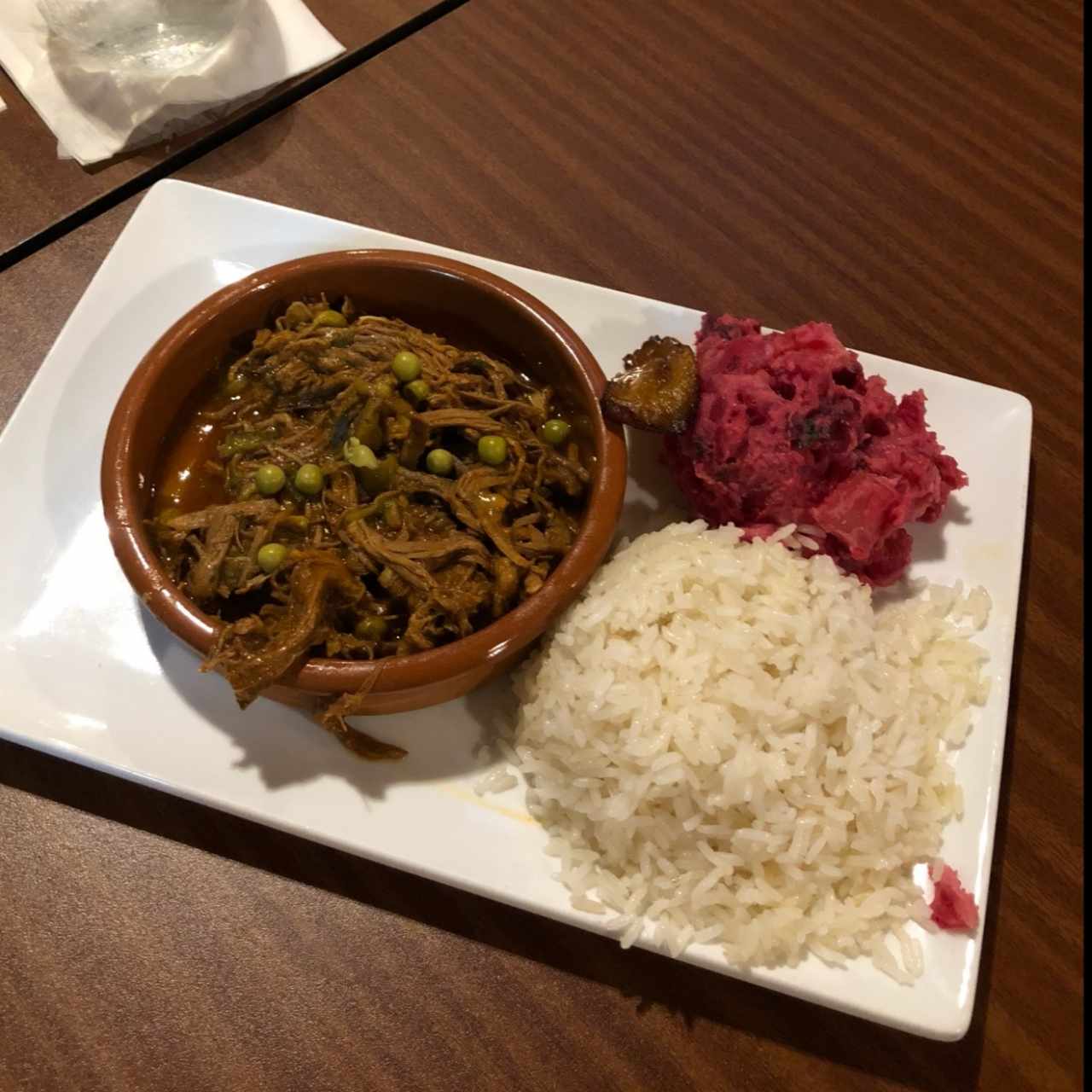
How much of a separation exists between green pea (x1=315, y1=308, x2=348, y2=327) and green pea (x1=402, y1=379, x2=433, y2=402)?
25 centimetres

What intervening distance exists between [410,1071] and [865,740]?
1.06 metres

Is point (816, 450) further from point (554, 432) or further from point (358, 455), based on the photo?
point (358, 455)

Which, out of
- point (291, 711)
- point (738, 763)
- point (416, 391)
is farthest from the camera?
point (416, 391)

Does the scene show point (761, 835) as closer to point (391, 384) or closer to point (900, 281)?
point (391, 384)

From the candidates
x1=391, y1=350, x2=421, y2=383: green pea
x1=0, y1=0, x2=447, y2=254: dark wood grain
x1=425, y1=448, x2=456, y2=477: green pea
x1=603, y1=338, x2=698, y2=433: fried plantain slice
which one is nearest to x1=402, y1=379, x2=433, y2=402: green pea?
x1=391, y1=350, x2=421, y2=383: green pea

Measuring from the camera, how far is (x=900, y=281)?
2805mm

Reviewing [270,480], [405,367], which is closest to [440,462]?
[405,367]

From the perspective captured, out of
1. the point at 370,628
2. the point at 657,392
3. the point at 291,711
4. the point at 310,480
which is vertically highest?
the point at 657,392

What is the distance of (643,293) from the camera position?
8.94 feet

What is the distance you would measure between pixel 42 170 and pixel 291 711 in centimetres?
191

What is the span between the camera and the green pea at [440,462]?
1977mm

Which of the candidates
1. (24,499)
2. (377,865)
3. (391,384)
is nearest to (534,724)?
(377,865)

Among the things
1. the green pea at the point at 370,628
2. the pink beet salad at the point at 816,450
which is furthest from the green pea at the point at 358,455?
the pink beet salad at the point at 816,450

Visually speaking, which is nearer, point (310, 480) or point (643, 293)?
point (310, 480)
